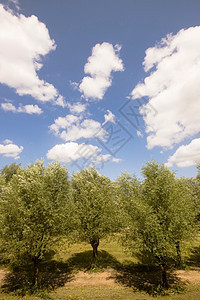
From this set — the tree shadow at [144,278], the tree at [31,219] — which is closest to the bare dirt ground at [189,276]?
the tree shadow at [144,278]

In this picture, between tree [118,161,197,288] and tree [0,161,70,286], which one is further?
tree [118,161,197,288]

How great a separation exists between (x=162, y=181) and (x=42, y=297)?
23.7 m

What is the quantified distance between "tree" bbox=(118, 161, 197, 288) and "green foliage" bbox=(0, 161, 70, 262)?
1179cm

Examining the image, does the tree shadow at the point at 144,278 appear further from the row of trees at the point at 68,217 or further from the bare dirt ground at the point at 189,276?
the row of trees at the point at 68,217

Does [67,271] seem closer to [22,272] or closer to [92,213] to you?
[22,272]

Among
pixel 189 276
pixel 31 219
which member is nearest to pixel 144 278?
pixel 189 276

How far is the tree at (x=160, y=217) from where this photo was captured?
24078mm

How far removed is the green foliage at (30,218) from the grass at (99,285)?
3.68m

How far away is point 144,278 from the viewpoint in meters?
29.0

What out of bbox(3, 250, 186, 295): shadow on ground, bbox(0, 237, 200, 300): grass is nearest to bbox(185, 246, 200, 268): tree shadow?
bbox(0, 237, 200, 300): grass

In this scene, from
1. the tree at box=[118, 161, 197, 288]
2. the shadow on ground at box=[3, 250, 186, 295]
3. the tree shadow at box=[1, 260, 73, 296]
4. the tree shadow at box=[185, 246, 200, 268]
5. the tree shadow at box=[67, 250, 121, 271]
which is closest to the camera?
the tree at box=[118, 161, 197, 288]

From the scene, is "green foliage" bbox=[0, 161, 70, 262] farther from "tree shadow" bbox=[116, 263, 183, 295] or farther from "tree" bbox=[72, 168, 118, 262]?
"tree shadow" bbox=[116, 263, 183, 295]

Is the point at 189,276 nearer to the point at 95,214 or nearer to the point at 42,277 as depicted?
the point at 95,214

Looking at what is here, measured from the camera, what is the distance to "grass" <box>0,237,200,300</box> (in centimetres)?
2311
